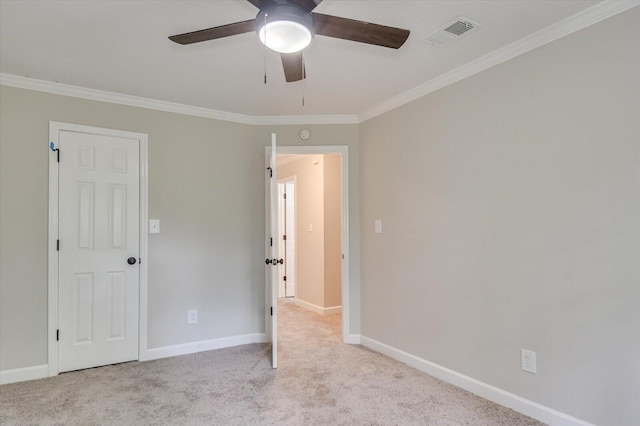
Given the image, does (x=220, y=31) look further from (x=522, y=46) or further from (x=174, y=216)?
(x=174, y=216)

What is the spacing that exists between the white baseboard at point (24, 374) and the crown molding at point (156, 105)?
2.20 meters

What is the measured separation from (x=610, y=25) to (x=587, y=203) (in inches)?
37.6

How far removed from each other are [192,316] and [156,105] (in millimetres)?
2029

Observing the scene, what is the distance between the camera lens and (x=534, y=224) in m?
2.34

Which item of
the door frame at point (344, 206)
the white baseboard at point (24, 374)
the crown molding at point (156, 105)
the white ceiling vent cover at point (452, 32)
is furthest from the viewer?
the door frame at point (344, 206)

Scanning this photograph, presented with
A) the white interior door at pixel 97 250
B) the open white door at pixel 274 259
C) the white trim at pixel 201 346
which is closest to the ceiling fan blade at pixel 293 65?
the open white door at pixel 274 259

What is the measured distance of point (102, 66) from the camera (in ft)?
8.93

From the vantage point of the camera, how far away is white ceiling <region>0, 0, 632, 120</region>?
202cm

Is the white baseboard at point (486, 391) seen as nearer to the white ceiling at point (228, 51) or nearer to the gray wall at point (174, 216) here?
the gray wall at point (174, 216)

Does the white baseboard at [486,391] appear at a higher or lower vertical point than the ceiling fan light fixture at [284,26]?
lower

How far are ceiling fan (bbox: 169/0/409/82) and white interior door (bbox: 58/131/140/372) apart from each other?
1.83 meters

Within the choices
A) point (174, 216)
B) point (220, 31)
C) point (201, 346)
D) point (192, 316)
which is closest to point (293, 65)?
point (220, 31)

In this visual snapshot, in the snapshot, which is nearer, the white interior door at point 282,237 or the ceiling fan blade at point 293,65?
the ceiling fan blade at point 293,65

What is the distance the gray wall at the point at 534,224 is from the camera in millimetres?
1959
